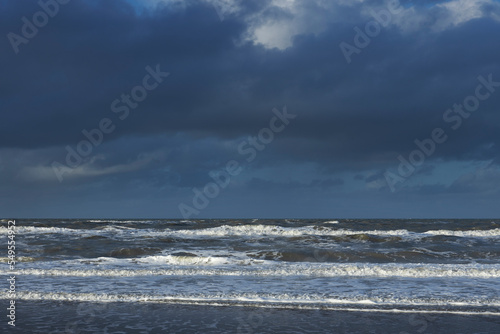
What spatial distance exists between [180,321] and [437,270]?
9.92m

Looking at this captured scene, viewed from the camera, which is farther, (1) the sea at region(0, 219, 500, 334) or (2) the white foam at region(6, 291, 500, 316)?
(2) the white foam at region(6, 291, 500, 316)

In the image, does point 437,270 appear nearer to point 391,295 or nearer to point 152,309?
point 391,295

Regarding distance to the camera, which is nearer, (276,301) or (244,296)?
(276,301)

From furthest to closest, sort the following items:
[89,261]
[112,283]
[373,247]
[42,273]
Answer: [373,247] < [89,261] < [42,273] < [112,283]

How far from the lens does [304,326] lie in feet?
26.2

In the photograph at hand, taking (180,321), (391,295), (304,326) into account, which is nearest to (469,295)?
(391,295)

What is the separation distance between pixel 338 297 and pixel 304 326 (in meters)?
2.80

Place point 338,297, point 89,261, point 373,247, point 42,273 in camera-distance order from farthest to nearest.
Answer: point 373,247 < point 89,261 < point 42,273 < point 338,297

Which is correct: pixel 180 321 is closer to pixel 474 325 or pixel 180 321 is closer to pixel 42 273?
pixel 474 325

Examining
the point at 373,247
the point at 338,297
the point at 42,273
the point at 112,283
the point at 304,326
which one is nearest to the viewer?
the point at 304,326

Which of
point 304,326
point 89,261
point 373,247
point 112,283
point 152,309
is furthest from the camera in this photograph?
point 373,247

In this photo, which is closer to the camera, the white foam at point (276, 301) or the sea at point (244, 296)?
the sea at point (244, 296)

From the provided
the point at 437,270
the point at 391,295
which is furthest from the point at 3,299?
the point at 437,270

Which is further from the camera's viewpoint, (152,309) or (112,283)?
(112,283)
